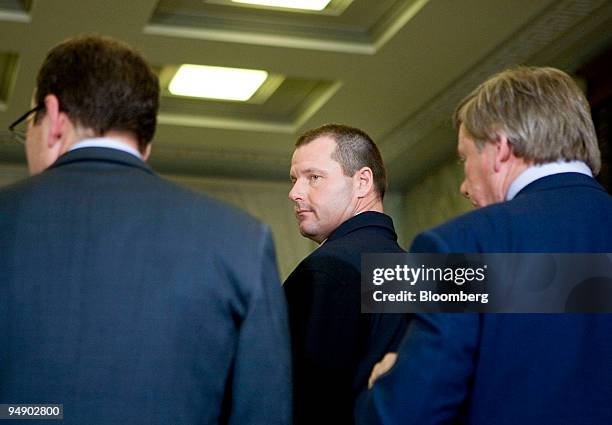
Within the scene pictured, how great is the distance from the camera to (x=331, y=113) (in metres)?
8.20

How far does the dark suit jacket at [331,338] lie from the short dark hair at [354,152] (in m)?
0.65

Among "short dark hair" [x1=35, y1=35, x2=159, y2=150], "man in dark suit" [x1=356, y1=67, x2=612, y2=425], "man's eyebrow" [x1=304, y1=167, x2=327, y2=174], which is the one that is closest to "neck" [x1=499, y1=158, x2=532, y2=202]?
"man in dark suit" [x1=356, y1=67, x2=612, y2=425]

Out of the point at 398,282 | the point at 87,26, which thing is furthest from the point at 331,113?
the point at 398,282

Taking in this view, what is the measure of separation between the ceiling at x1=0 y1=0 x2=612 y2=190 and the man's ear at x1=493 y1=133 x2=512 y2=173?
4001mm

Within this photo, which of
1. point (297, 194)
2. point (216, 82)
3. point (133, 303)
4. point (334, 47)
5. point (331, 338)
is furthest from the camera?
point (216, 82)

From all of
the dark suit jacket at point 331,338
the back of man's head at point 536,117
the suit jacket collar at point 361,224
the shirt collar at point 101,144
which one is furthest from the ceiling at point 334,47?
the shirt collar at point 101,144

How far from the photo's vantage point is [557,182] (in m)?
2.20

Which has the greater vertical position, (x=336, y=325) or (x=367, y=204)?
(x=367, y=204)

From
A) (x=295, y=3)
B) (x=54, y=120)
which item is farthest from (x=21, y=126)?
(x=295, y=3)

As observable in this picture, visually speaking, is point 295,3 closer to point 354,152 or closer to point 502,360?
point 354,152

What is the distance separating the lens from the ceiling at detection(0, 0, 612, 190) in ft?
20.8

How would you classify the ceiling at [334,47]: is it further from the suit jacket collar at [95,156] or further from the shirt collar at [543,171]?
the suit jacket collar at [95,156]

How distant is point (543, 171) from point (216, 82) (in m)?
5.85

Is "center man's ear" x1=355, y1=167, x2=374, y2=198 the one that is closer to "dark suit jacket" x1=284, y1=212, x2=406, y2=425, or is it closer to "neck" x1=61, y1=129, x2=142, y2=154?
"dark suit jacket" x1=284, y1=212, x2=406, y2=425
